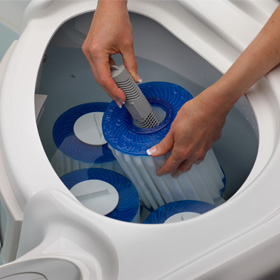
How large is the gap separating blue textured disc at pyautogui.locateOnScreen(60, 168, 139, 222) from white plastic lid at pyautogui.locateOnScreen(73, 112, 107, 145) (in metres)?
0.06

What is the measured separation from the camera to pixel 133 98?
701 mm

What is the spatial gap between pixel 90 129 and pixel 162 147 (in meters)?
0.20

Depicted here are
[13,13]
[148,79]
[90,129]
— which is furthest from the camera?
[13,13]

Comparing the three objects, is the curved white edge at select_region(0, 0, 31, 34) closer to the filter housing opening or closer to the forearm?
the filter housing opening

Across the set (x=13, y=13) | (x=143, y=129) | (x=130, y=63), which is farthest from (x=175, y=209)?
(x=13, y=13)

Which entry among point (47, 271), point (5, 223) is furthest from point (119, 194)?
point (47, 271)

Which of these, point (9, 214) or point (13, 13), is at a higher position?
point (13, 13)

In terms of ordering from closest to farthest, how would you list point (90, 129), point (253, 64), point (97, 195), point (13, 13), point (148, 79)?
point (253, 64), point (97, 195), point (90, 129), point (148, 79), point (13, 13)

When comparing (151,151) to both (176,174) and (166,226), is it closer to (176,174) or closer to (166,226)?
(176,174)

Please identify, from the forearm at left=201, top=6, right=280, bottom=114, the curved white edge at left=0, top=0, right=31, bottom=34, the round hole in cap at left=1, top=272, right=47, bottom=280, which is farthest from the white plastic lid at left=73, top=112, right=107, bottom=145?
the curved white edge at left=0, top=0, right=31, bottom=34

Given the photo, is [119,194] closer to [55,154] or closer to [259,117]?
[55,154]

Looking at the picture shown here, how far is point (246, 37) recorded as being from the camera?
71 centimetres

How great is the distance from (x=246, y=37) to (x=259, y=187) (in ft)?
0.95

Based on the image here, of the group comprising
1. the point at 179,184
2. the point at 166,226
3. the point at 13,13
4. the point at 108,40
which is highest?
A: the point at 13,13
